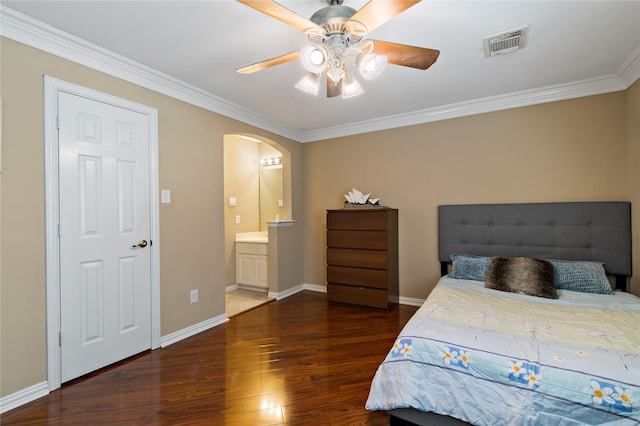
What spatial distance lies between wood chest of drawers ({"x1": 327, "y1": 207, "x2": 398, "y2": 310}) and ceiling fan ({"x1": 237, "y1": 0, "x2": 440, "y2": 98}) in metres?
1.98

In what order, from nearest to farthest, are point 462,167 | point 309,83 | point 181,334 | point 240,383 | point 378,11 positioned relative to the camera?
1. point 378,11
2. point 309,83
3. point 240,383
4. point 181,334
5. point 462,167

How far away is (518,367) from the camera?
55.8 inches

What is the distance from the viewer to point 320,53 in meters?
1.46

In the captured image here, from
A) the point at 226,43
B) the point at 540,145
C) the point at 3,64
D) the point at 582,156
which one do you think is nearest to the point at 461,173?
the point at 540,145

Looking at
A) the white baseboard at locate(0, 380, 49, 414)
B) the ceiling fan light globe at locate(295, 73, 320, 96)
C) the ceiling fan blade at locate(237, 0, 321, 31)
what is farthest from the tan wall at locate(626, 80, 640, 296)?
the white baseboard at locate(0, 380, 49, 414)

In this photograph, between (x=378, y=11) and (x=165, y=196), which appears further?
(x=165, y=196)

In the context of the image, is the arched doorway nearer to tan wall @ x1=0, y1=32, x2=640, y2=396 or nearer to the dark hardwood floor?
tan wall @ x1=0, y1=32, x2=640, y2=396

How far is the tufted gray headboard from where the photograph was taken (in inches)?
103

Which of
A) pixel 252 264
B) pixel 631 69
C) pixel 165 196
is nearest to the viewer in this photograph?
pixel 631 69

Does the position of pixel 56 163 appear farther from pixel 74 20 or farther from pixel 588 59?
pixel 588 59

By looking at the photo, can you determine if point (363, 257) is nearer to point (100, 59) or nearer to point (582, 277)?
point (582, 277)

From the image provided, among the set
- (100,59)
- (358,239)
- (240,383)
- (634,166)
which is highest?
(100,59)

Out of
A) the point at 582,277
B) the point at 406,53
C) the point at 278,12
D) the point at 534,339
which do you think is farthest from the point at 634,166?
the point at 278,12

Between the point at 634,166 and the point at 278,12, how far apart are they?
10.4ft
